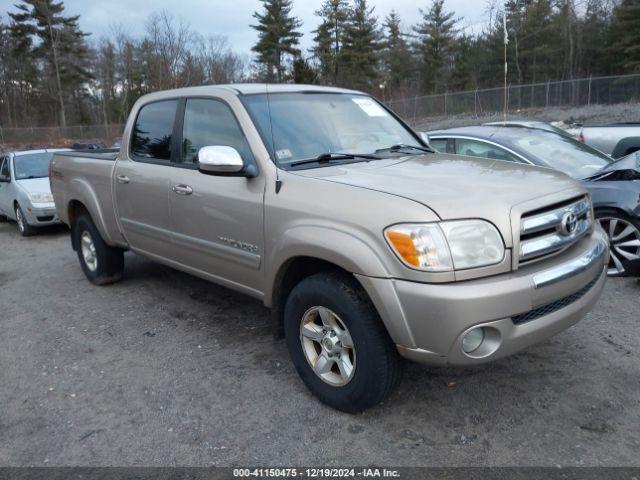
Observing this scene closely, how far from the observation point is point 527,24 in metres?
45.8

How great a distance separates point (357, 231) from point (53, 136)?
5021cm

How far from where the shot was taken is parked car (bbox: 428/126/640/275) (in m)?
4.96

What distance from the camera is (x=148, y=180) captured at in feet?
A: 14.8

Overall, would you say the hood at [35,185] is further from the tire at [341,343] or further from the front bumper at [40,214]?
the tire at [341,343]

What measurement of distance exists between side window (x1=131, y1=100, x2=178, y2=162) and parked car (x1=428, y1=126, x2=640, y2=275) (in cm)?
364

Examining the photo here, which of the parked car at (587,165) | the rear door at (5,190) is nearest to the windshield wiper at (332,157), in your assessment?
the parked car at (587,165)

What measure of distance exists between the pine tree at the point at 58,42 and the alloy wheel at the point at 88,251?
175 feet

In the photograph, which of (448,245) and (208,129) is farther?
(208,129)

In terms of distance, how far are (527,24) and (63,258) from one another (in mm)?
47321

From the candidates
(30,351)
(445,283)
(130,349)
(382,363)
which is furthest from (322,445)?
(30,351)

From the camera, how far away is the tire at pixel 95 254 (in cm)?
575

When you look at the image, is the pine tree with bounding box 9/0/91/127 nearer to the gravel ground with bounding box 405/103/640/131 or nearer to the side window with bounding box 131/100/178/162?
the gravel ground with bounding box 405/103/640/131

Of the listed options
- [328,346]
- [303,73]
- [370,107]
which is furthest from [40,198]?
[303,73]

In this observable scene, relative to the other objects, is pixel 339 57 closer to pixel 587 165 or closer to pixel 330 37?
pixel 330 37
